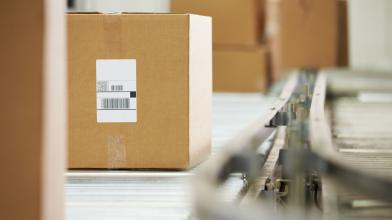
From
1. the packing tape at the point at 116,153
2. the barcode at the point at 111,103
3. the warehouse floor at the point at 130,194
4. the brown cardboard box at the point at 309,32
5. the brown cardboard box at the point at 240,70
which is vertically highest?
the brown cardboard box at the point at 309,32

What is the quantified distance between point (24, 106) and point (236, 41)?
11.5ft

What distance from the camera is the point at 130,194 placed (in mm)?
1729

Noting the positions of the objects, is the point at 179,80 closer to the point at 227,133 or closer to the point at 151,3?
the point at 227,133

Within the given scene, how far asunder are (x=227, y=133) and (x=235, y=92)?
1.93 meters

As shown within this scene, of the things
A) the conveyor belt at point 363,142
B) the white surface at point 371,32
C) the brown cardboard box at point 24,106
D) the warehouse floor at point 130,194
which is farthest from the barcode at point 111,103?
the white surface at point 371,32

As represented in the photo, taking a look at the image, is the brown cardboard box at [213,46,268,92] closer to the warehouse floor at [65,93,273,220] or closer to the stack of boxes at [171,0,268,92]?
the stack of boxes at [171,0,268,92]

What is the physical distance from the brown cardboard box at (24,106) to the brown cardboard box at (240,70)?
11.7 feet

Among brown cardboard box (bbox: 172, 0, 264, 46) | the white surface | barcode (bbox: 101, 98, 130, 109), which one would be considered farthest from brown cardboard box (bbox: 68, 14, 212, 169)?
the white surface

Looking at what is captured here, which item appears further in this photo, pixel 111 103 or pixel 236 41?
pixel 236 41

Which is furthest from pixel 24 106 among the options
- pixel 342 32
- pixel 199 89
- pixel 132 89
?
pixel 342 32

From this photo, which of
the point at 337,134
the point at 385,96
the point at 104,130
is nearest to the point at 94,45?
the point at 104,130

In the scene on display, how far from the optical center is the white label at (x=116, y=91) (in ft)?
6.42

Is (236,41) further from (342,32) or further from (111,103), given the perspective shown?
(111,103)

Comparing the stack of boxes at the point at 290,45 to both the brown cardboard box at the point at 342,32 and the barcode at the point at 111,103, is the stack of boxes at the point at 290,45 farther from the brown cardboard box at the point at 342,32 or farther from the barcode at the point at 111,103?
the barcode at the point at 111,103
